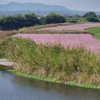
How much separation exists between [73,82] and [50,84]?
1.58 meters

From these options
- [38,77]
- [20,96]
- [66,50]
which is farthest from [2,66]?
[20,96]

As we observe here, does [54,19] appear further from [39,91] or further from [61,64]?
[39,91]

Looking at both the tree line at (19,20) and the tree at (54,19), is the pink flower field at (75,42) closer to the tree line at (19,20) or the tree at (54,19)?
the tree line at (19,20)

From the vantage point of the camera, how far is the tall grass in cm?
1335

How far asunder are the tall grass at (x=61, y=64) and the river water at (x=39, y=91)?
77 centimetres

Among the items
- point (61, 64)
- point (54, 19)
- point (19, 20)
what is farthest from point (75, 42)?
point (54, 19)

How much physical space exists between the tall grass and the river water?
0.77 metres

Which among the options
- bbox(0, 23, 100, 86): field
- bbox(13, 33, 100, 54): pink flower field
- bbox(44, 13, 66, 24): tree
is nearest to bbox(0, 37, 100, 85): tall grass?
bbox(0, 23, 100, 86): field

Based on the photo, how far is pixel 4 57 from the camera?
79.2ft

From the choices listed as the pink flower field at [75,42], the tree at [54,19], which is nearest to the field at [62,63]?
the pink flower field at [75,42]

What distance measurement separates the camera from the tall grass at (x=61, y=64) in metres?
13.4

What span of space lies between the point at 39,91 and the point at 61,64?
2539 mm

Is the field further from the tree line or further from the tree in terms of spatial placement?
the tree

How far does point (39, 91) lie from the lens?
1308 cm
